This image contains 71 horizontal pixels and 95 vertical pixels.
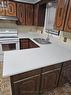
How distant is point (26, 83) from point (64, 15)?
121cm

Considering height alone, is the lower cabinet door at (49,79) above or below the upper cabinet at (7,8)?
below

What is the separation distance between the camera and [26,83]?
112cm

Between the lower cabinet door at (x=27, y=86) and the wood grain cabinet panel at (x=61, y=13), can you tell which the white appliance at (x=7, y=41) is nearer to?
the wood grain cabinet panel at (x=61, y=13)

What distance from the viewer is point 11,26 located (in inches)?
123

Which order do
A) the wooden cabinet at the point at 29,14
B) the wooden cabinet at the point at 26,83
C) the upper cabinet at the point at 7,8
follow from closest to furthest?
1. the wooden cabinet at the point at 26,83
2. the upper cabinet at the point at 7,8
3. the wooden cabinet at the point at 29,14

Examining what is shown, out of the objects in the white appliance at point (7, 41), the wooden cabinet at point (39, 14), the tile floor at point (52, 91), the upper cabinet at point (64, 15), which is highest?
the wooden cabinet at point (39, 14)

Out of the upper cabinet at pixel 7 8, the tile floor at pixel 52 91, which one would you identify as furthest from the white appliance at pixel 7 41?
the tile floor at pixel 52 91

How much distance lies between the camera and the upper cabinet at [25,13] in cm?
276

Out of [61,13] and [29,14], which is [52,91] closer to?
[61,13]

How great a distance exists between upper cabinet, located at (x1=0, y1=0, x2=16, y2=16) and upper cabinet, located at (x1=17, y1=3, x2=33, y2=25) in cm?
17

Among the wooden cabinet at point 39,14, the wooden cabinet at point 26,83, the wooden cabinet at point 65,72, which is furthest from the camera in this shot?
the wooden cabinet at point 39,14

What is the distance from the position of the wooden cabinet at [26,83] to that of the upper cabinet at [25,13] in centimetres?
227

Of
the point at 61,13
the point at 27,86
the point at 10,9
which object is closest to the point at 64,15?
the point at 61,13

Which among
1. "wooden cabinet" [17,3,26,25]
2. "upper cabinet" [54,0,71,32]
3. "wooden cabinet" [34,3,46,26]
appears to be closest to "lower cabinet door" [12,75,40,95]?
"upper cabinet" [54,0,71,32]
